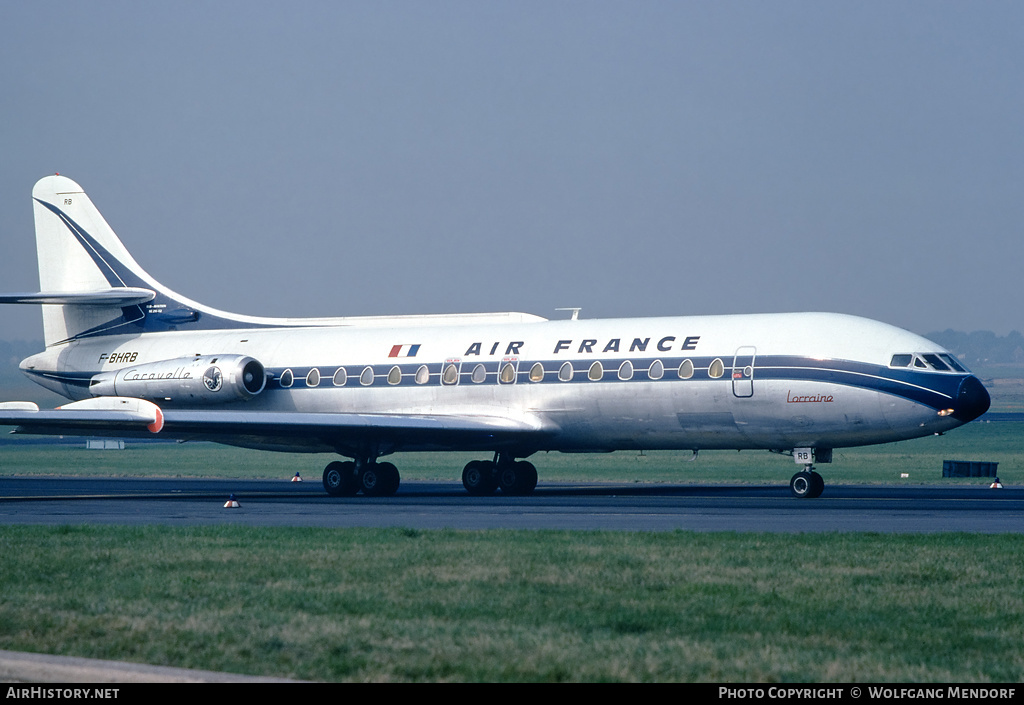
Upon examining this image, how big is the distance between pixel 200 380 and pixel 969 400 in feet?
62.8

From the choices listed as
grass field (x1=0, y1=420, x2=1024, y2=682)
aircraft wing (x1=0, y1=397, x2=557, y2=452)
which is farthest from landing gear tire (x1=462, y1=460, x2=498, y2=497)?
grass field (x1=0, y1=420, x2=1024, y2=682)

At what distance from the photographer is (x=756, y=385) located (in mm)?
28141

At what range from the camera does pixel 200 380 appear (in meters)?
34.7

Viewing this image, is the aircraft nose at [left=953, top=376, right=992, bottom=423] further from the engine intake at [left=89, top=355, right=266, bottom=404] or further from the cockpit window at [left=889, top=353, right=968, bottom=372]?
the engine intake at [left=89, top=355, right=266, bottom=404]

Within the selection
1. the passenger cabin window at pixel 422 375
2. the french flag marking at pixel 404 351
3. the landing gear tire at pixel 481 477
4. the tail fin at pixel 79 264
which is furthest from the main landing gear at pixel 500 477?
the tail fin at pixel 79 264

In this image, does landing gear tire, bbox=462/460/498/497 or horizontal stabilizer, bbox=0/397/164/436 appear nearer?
horizontal stabilizer, bbox=0/397/164/436

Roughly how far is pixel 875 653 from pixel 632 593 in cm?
317

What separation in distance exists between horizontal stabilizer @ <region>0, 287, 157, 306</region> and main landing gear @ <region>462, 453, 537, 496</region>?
40.5ft

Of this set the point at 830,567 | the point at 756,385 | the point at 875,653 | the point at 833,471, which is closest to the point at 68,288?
the point at 756,385

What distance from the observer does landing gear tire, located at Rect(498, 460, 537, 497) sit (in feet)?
108

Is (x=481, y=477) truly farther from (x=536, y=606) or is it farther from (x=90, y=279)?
(x=536, y=606)

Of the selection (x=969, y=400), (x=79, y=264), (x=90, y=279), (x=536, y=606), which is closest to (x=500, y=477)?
(x=969, y=400)

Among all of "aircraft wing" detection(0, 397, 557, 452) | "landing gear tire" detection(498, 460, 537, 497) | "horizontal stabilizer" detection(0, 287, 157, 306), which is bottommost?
"landing gear tire" detection(498, 460, 537, 497)

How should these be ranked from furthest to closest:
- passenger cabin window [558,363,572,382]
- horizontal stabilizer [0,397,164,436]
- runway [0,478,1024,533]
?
passenger cabin window [558,363,572,382], horizontal stabilizer [0,397,164,436], runway [0,478,1024,533]
